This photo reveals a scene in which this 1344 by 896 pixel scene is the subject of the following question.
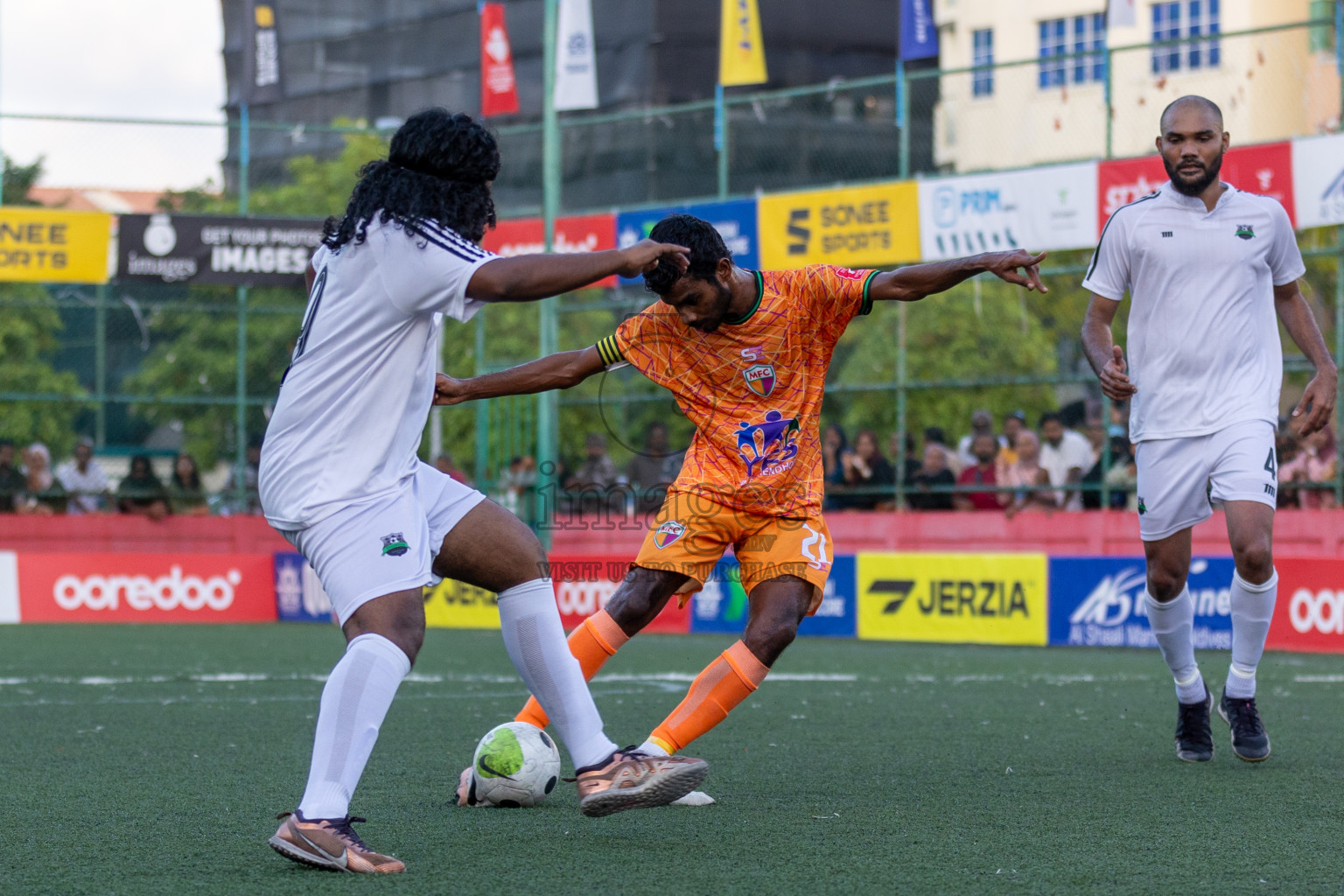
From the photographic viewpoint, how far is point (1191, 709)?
255 inches

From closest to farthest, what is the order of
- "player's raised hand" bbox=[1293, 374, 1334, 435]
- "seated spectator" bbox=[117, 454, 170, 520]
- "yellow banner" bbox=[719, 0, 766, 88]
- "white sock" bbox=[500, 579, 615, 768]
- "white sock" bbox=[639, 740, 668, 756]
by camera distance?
"white sock" bbox=[500, 579, 615, 768] < "white sock" bbox=[639, 740, 668, 756] < "player's raised hand" bbox=[1293, 374, 1334, 435] < "seated spectator" bbox=[117, 454, 170, 520] < "yellow banner" bbox=[719, 0, 766, 88]

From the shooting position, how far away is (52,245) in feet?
58.4

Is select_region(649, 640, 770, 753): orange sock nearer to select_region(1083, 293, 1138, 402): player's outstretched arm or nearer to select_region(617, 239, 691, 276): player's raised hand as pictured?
select_region(617, 239, 691, 276): player's raised hand

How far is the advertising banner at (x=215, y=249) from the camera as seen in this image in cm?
1822

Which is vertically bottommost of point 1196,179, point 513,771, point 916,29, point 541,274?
point 513,771

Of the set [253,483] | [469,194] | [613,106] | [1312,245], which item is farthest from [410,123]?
[613,106]

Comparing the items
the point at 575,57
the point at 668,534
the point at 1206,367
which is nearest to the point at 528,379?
Result: the point at 668,534

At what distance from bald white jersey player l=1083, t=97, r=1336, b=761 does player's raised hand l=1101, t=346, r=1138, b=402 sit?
19 cm

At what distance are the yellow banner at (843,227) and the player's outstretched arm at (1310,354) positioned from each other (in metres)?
9.45

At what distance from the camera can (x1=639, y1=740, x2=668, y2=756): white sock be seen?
4.97 meters

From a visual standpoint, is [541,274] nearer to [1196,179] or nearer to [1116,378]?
[1116,378]

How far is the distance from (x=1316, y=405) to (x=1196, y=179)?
3.16ft

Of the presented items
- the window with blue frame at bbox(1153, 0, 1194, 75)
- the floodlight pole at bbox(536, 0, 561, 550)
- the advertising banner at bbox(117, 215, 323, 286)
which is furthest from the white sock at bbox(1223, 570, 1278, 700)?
the window with blue frame at bbox(1153, 0, 1194, 75)

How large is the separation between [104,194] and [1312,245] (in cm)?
1301
